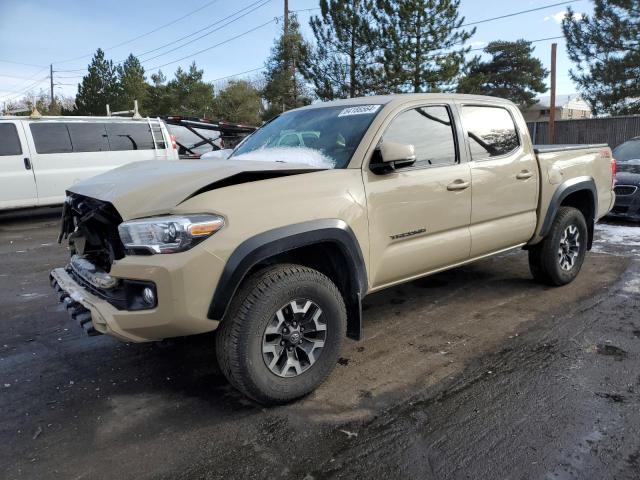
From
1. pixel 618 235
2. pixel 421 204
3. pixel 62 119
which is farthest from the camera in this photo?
pixel 62 119

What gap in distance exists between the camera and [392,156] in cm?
332

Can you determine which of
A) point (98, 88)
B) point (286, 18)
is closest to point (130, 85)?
point (98, 88)

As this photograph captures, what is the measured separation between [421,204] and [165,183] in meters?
1.75

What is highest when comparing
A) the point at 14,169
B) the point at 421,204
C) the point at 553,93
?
the point at 553,93

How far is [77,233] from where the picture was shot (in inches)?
139

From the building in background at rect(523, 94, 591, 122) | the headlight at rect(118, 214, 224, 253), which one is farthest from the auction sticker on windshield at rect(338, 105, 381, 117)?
the building in background at rect(523, 94, 591, 122)

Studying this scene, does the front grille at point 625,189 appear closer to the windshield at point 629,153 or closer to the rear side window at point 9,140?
the windshield at point 629,153

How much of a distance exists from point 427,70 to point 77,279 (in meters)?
20.7

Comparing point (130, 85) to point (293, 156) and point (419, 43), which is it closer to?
point (419, 43)

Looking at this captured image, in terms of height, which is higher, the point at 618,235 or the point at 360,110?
the point at 360,110

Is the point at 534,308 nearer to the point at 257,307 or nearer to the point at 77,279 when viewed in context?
the point at 257,307

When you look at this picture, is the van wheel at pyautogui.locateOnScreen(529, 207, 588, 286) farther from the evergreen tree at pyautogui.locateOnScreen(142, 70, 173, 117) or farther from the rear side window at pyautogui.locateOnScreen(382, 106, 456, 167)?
the evergreen tree at pyautogui.locateOnScreen(142, 70, 173, 117)

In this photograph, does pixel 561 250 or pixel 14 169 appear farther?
pixel 14 169

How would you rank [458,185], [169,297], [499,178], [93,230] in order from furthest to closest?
[499,178] → [458,185] → [93,230] → [169,297]
